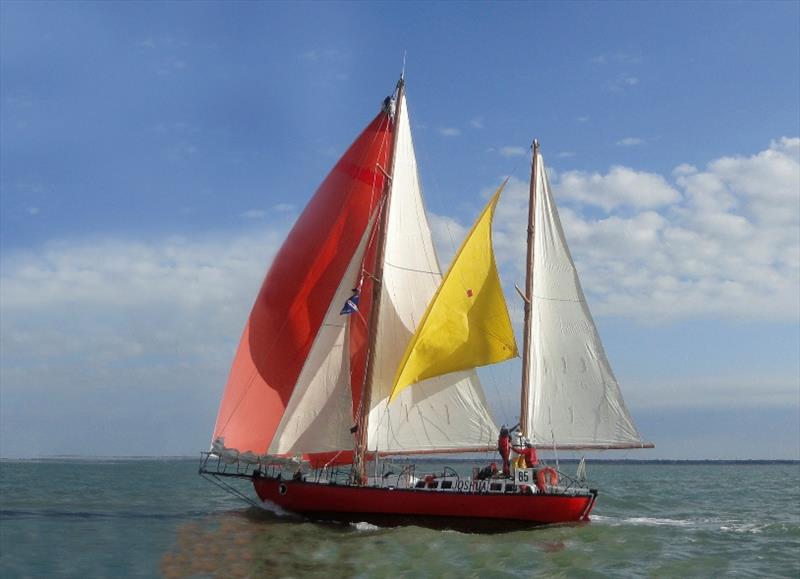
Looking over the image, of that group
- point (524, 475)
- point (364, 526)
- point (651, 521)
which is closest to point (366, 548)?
point (364, 526)

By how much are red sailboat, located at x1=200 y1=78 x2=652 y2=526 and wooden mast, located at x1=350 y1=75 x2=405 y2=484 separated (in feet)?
0.17

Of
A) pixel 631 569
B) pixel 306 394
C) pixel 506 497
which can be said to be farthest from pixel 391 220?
pixel 631 569

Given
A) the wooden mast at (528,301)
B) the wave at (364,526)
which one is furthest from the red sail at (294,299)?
the wooden mast at (528,301)

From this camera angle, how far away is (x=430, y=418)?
29.4m

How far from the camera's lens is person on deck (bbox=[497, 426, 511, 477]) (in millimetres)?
28312

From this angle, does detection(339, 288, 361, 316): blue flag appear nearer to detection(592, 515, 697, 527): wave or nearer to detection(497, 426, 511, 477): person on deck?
detection(497, 426, 511, 477): person on deck

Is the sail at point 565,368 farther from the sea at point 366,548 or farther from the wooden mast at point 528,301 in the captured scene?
the sea at point 366,548

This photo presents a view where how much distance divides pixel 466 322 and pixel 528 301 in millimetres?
2792

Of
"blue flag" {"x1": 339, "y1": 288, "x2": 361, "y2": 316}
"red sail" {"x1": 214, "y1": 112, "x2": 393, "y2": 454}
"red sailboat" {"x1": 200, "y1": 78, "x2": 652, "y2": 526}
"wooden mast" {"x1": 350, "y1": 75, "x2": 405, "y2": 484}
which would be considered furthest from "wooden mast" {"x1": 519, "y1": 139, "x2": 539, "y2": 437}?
Answer: "blue flag" {"x1": 339, "y1": 288, "x2": 361, "y2": 316}

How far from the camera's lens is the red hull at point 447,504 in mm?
26828

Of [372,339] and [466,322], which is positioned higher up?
[466,322]

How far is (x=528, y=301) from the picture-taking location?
2983 cm

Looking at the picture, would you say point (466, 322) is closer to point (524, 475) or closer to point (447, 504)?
point (524, 475)

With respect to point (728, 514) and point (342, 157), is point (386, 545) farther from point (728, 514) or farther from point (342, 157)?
point (728, 514)
